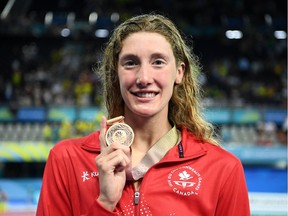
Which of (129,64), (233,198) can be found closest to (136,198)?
(233,198)

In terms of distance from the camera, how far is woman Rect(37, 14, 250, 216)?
1780mm

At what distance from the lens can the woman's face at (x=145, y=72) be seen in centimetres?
178

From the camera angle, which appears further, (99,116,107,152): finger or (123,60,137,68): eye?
(123,60,137,68): eye

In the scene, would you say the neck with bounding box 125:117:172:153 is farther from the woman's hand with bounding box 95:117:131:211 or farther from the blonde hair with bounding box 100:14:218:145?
the woman's hand with bounding box 95:117:131:211

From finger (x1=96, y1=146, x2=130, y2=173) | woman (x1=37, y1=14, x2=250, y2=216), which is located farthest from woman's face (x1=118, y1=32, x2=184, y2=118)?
finger (x1=96, y1=146, x2=130, y2=173)

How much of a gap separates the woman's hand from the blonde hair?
0.37m

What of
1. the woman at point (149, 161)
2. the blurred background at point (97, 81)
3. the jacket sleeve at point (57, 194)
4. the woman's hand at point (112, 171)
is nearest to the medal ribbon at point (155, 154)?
the woman at point (149, 161)

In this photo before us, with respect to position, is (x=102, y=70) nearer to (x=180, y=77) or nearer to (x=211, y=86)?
(x=180, y=77)

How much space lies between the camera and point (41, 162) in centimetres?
1002

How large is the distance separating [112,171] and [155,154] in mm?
272

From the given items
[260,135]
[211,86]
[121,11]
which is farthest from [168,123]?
[121,11]

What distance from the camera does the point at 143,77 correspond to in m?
1.75

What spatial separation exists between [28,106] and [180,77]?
11014mm

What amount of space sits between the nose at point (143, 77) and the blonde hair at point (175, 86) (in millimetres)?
148
